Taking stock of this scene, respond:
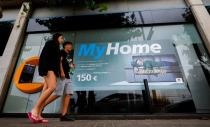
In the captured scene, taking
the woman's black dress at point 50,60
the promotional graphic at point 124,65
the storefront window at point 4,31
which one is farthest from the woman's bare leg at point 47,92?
the storefront window at point 4,31

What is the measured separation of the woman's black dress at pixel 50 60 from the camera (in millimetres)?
4637

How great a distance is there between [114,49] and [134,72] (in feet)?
3.56

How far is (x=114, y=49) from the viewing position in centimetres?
753

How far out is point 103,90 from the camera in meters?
6.71

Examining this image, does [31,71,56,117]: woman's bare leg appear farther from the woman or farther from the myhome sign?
the myhome sign

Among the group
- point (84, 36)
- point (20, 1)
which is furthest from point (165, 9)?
point (20, 1)

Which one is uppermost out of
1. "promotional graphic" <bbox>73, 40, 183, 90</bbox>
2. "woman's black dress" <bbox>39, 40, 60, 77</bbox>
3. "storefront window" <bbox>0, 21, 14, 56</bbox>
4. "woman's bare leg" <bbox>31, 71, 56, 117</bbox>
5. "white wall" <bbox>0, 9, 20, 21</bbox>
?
"white wall" <bbox>0, 9, 20, 21</bbox>

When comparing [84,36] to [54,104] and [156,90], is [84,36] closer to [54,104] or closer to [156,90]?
[54,104]

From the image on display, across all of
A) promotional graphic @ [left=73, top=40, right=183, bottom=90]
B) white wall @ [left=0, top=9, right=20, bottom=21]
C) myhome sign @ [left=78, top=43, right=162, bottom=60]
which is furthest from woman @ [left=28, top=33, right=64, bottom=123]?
white wall @ [left=0, top=9, right=20, bottom=21]

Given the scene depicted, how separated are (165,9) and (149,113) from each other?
388 centimetres

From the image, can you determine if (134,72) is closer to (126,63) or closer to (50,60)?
(126,63)

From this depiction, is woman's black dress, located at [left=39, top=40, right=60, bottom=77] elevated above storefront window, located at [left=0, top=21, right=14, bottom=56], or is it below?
below

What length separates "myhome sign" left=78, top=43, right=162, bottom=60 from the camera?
7368mm

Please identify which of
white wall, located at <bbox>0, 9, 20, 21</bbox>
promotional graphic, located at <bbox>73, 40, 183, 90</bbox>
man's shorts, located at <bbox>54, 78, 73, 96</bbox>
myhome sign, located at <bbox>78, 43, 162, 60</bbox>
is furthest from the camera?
white wall, located at <bbox>0, 9, 20, 21</bbox>
